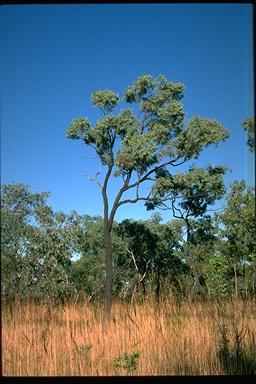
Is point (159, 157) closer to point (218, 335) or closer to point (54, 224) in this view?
point (54, 224)

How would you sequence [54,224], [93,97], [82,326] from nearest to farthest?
[82,326]
[93,97]
[54,224]

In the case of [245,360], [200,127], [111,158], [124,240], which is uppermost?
[200,127]

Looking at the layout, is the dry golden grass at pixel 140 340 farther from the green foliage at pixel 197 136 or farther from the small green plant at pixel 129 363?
the green foliage at pixel 197 136

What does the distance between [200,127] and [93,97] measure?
1415 mm

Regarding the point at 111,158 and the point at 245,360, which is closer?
the point at 245,360

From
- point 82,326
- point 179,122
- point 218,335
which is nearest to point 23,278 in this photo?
point 82,326

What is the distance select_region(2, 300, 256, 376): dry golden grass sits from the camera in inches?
98.7

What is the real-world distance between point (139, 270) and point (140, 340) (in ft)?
6.65

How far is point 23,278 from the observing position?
11.7 ft

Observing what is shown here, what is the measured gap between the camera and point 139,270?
4.79 metres

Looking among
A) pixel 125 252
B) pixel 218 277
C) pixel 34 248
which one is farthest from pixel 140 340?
pixel 125 252

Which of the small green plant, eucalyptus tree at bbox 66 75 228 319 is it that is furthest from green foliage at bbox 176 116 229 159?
the small green plant

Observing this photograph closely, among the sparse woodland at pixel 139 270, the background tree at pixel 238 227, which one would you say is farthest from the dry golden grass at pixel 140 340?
the background tree at pixel 238 227

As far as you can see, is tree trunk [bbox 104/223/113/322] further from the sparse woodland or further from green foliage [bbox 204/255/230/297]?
green foliage [bbox 204/255/230/297]
